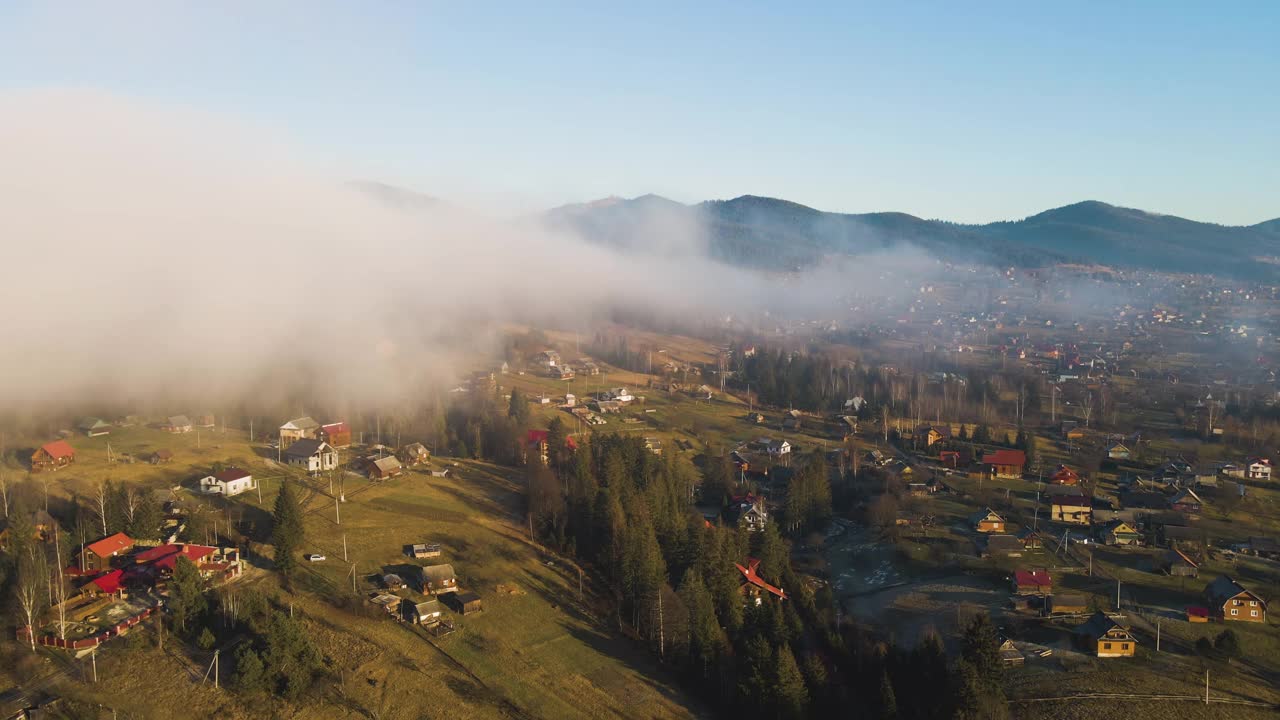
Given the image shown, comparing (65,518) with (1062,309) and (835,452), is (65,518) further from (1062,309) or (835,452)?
(1062,309)

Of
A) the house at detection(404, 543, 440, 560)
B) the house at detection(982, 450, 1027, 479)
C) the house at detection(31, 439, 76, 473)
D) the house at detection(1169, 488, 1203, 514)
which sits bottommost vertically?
the house at detection(982, 450, 1027, 479)

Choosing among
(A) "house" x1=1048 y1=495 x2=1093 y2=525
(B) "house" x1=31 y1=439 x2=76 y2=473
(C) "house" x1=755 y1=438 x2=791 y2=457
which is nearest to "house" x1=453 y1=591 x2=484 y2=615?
(B) "house" x1=31 y1=439 x2=76 y2=473

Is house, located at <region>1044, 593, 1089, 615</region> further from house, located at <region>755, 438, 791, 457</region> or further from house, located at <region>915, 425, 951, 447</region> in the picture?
house, located at <region>915, 425, 951, 447</region>

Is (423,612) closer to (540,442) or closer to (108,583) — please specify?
(108,583)

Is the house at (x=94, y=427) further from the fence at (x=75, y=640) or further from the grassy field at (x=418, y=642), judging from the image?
the fence at (x=75, y=640)

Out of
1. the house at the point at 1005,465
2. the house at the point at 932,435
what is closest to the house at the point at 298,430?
the house at the point at 932,435

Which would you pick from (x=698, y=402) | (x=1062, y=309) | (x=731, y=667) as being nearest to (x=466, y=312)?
(x=698, y=402)

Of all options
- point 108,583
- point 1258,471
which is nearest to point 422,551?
point 108,583
